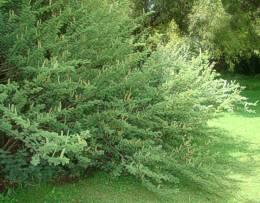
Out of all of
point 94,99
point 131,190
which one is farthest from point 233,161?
point 94,99

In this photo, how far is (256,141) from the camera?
11.3m

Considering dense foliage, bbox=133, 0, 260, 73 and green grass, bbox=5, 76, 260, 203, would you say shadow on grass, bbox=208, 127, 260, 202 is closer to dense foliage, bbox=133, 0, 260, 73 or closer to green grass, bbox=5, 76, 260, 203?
green grass, bbox=5, 76, 260, 203

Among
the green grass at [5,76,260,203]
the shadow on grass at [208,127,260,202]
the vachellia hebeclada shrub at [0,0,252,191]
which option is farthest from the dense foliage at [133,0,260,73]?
the vachellia hebeclada shrub at [0,0,252,191]

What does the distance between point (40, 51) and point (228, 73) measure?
67.4ft

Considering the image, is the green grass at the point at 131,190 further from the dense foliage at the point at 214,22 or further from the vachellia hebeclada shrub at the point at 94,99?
the dense foliage at the point at 214,22

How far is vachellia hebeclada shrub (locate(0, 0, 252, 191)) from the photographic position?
630cm

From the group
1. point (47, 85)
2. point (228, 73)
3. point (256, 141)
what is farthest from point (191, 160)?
point (228, 73)

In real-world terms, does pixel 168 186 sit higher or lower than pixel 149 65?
lower

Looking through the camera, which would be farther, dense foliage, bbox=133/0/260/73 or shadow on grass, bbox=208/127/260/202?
dense foliage, bbox=133/0/260/73

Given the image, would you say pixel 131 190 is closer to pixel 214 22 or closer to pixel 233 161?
pixel 233 161

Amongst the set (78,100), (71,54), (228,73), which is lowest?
(228,73)

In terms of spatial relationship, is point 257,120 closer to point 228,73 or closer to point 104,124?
point 104,124

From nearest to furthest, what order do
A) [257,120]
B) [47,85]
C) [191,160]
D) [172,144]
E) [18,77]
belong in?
[47,85] → [18,77] → [191,160] → [172,144] → [257,120]

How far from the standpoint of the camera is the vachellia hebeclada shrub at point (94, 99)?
6297 millimetres
